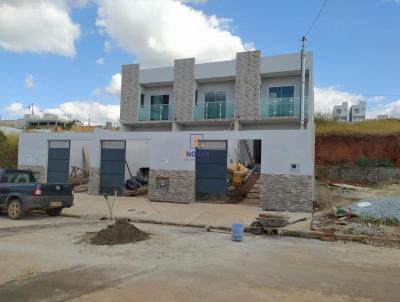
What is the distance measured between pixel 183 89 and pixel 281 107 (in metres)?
7.79

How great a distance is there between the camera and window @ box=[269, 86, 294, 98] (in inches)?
1085

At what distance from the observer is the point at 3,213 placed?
49.5 ft

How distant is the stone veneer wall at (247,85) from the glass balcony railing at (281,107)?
1.62ft

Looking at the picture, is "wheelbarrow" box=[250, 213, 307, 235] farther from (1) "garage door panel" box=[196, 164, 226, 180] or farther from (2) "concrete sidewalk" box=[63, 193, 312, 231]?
(1) "garage door panel" box=[196, 164, 226, 180]

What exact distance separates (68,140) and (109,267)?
17.3 m

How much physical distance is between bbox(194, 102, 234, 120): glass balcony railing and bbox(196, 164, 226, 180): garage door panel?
10.5 m

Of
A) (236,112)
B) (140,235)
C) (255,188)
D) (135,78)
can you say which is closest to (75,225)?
(140,235)

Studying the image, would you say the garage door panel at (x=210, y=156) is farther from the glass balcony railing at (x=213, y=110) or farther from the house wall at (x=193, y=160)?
the glass balcony railing at (x=213, y=110)

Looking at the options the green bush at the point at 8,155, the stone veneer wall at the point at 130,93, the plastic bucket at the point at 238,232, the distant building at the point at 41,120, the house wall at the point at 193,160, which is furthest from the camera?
the distant building at the point at 41,120

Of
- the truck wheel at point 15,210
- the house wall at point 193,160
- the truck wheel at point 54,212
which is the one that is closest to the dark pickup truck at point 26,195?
the truck wheel at point 15,210

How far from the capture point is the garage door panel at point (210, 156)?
60.0 ft

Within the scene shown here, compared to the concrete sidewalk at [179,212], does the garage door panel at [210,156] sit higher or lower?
higher

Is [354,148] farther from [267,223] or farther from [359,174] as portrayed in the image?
[267,223]

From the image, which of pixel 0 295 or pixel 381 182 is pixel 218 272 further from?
pixel 381 182
